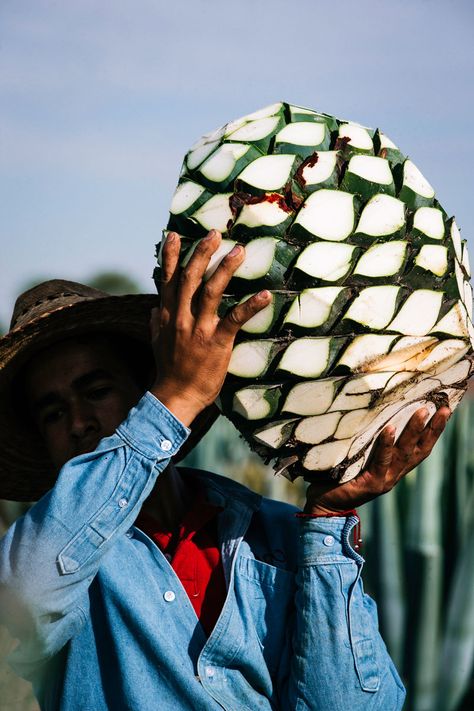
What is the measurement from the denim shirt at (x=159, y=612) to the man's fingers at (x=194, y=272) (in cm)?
19

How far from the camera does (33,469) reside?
2.40 m

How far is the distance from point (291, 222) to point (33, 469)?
128 cm

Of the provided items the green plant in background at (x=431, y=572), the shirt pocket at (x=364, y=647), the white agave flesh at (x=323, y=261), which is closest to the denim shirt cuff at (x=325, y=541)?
the shirt pocket at (x=364, y=647)

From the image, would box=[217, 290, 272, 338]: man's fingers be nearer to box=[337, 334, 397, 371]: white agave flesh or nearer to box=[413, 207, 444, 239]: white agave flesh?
box=[337, 334, 397, 371]: white agave flesh

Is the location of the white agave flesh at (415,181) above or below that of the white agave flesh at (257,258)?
above

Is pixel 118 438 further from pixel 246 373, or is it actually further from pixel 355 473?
pixel 355 473

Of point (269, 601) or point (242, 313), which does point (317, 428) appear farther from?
point (269, 601)

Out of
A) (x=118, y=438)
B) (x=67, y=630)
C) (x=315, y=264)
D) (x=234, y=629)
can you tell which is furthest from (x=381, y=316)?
(x=67, y=630)

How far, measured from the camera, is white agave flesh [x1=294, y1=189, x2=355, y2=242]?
1.45m

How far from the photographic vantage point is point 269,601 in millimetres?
1831

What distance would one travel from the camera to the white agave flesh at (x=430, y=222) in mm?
1542

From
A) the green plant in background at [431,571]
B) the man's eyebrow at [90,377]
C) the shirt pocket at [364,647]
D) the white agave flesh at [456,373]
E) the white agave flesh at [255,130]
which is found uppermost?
the white agave flesh at [255,130]

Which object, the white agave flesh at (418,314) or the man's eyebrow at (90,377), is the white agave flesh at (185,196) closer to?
the white agave flesh at (418,314)

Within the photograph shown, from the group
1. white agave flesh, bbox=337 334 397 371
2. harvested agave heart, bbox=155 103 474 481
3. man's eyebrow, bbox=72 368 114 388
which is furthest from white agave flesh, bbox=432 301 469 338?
man's eyebrow, bbox=72 368 114 388
